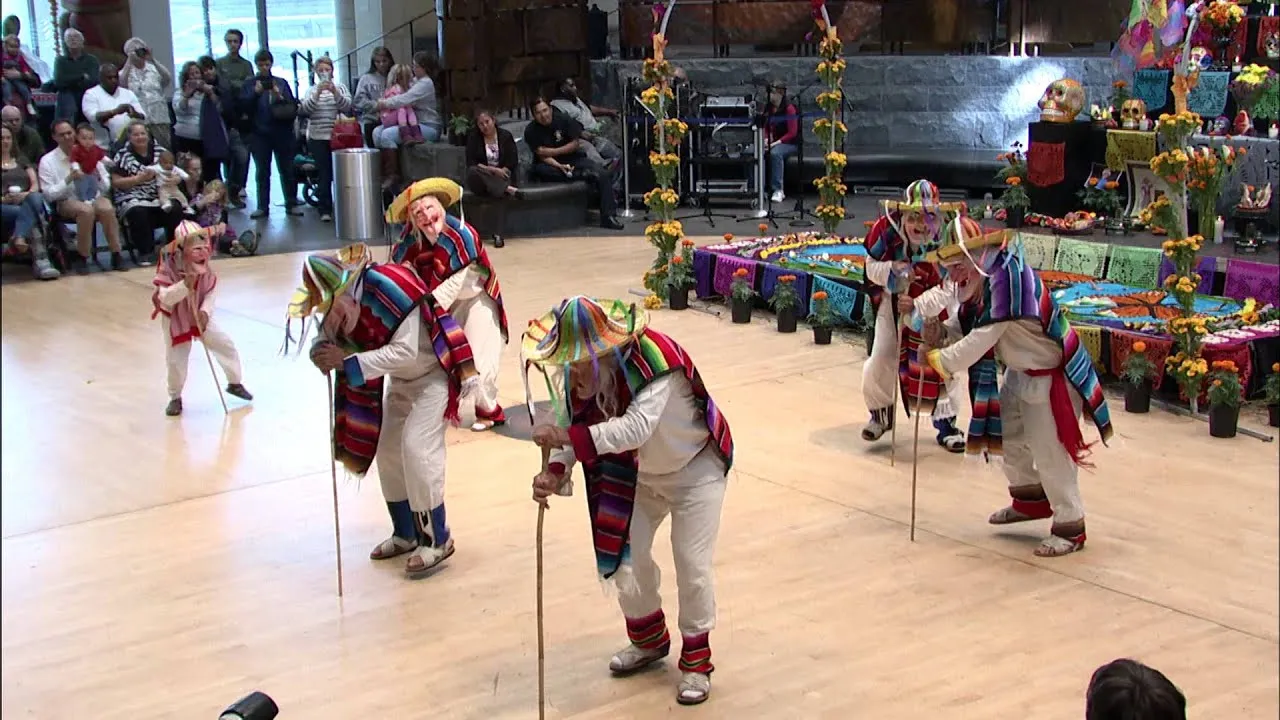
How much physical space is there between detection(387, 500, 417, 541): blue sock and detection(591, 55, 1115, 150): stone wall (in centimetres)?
1149

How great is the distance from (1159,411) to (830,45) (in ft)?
16.2

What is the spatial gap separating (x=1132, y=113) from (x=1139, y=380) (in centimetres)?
529

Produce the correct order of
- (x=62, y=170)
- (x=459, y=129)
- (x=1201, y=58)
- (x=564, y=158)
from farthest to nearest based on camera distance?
(x=459, y=129) → (x=564, y=158) → (x=1201, y=58) → (x=62, y=170)

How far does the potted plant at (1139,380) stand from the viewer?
8820mm

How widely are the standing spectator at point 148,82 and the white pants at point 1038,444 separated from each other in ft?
33.0

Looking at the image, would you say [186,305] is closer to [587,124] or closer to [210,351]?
[210,351]

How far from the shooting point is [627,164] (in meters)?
16.5

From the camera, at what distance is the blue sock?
22.1ft

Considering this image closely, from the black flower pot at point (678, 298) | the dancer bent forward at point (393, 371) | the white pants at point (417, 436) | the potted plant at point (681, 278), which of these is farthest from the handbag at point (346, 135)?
the white pants at point (417, 436)

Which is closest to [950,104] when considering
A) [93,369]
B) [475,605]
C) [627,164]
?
[627,164]

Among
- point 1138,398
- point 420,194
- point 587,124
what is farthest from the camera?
point 587,124

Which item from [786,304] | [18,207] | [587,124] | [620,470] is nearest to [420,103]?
[587,124]

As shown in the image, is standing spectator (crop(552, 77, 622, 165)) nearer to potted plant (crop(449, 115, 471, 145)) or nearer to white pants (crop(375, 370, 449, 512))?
potted plant (crop(449, 115, 471, 145))

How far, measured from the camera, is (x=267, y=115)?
16016 millimetres
